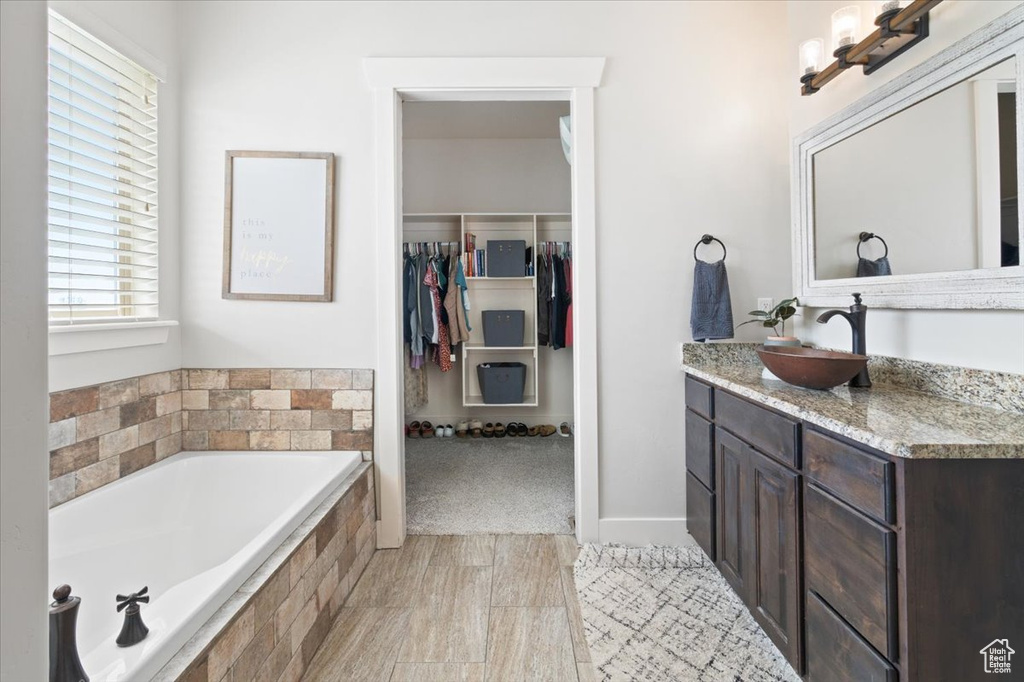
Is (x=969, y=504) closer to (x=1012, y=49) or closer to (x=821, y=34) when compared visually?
(x=1012, y=49)

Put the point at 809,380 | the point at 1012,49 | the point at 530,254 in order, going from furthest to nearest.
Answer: the point at 530,254
the point at 809,380
the point at 1012,49

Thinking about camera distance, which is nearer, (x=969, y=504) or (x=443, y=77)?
(x=969, y=504)

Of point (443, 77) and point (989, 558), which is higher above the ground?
point (443, 77)

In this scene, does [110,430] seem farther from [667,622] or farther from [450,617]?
[667,622]

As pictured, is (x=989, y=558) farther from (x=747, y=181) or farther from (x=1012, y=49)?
(x=747, y=181)

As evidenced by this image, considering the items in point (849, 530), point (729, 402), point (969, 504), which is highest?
point (729, 402)

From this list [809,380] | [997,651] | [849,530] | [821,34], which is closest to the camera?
[997,651]

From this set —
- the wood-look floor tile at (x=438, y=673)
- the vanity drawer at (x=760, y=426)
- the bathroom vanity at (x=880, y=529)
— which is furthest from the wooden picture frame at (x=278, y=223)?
the bathroom vanity at (x=880, y=529)

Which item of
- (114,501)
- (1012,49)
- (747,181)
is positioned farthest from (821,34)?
(114,501)

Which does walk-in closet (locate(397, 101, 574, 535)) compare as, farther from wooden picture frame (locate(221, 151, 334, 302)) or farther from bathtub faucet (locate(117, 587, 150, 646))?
bathtub faucet (locate(117, 587, 150, 646))

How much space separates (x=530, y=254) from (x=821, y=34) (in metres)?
2.41

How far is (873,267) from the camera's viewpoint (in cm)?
176

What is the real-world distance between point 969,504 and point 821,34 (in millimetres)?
2012

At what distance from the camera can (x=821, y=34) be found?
2.04 m
